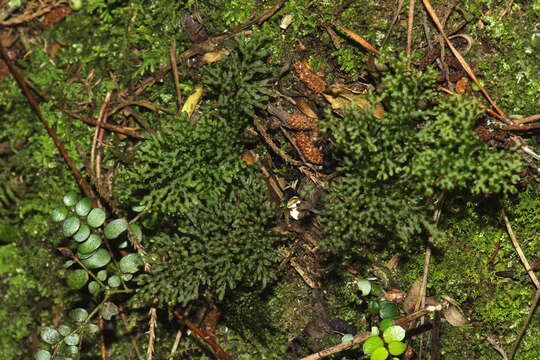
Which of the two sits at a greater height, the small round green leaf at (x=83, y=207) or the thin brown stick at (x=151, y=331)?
the small round green leaf at (x=83, y=207)

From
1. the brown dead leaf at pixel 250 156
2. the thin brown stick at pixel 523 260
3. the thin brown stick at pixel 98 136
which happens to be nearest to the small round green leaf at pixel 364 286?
the thin brown stick at pixel 523 260

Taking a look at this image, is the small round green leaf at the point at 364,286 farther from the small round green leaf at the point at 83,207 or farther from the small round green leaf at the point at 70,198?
the small round green leaf at the point at 70,198

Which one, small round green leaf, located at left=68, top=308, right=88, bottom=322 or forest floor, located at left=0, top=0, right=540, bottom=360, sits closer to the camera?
forest floor, located at left=0, top=0, right=540, bottom=360

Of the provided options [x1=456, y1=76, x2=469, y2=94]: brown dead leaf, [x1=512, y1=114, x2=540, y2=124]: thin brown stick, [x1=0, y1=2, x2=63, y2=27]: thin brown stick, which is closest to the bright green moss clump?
[x1=456, y1=76, x2=469, y2=94]: brown dead leaf

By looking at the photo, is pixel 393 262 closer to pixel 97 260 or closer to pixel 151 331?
pixel 151 331

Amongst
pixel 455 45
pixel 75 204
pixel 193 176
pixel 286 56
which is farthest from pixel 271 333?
pixel 455 45

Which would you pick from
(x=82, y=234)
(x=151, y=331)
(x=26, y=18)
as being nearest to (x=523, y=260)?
(x=151, y=331)

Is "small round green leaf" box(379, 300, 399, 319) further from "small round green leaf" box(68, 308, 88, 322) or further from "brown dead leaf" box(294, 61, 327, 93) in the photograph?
"small round green leaf" box(68, 308, 88, 322)
